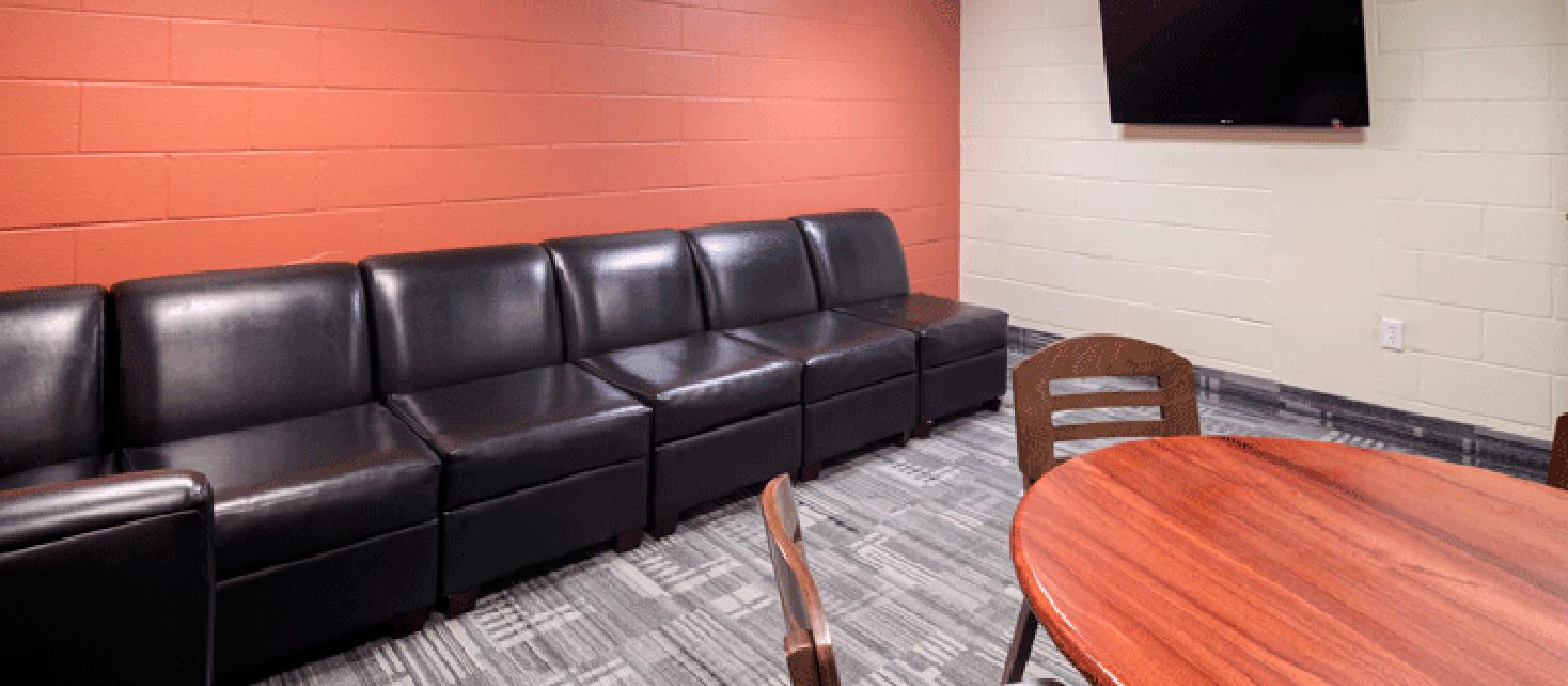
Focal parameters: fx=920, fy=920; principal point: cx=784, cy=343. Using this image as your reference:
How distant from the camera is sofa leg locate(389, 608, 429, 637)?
8.23 feet

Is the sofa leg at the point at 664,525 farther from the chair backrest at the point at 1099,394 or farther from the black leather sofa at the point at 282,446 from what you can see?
the chair backrest at the point at 1099,394

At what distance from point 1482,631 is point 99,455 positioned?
3047 mm

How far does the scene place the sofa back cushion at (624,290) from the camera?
350cm

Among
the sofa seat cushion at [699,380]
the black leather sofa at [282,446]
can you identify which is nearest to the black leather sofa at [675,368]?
the sofa seat cushion at [699,380]

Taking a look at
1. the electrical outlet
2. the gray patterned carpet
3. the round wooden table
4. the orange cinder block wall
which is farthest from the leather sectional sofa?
the electrical outlet

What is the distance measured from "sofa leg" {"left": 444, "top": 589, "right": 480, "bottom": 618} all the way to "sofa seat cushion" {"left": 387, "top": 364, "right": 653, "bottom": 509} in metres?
0.27

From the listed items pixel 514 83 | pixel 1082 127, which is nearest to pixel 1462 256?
pixel 1082 127

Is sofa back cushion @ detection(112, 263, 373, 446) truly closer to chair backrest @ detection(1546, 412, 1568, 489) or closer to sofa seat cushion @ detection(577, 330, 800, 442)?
sofa seat cushion @ detection(577, 330, 800, 442)

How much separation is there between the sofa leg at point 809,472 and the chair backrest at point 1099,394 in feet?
5.33

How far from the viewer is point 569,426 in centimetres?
276

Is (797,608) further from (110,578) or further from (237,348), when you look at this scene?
(237,348)

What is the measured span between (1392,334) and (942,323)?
6.48ft

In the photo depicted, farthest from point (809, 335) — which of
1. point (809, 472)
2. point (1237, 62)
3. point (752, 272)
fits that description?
point (1237, 62)

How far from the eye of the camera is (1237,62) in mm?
4262
